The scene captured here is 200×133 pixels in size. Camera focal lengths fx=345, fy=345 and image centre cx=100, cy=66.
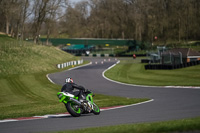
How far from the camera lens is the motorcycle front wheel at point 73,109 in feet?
46.1

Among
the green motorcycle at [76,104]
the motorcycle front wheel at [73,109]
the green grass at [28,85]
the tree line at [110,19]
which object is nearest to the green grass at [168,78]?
the green grass at [28,85]

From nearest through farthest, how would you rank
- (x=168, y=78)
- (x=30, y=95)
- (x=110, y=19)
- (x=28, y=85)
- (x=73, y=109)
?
(x=73, y=109), (x=30, y=95), (x=28, y=85), (x=168, y=78), (x=110, y=19)

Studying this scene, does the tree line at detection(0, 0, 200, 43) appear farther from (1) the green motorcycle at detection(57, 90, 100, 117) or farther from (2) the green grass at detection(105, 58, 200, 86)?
(1) the green motorcycle at detection(57, 90, 100, 117)

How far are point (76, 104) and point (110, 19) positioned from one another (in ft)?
431

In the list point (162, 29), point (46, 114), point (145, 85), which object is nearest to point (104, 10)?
point (162, 29)

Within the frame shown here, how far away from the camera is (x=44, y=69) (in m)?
49.1

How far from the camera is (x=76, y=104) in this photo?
1430 centimetres

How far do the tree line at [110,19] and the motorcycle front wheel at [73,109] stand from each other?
167 feet

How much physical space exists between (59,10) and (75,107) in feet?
208

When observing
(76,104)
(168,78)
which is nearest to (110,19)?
(168,78)

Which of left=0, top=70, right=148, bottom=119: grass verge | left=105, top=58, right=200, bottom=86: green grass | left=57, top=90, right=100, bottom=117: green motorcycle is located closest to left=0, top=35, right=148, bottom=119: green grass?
left=0, top=70, right=148, bottom=119: grass verge

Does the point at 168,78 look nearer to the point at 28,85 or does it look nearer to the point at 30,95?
the point at 28,85

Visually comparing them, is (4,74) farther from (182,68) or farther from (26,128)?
(26,128)

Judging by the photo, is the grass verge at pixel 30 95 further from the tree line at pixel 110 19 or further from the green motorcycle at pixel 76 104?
the tree line at pixel 110 19
